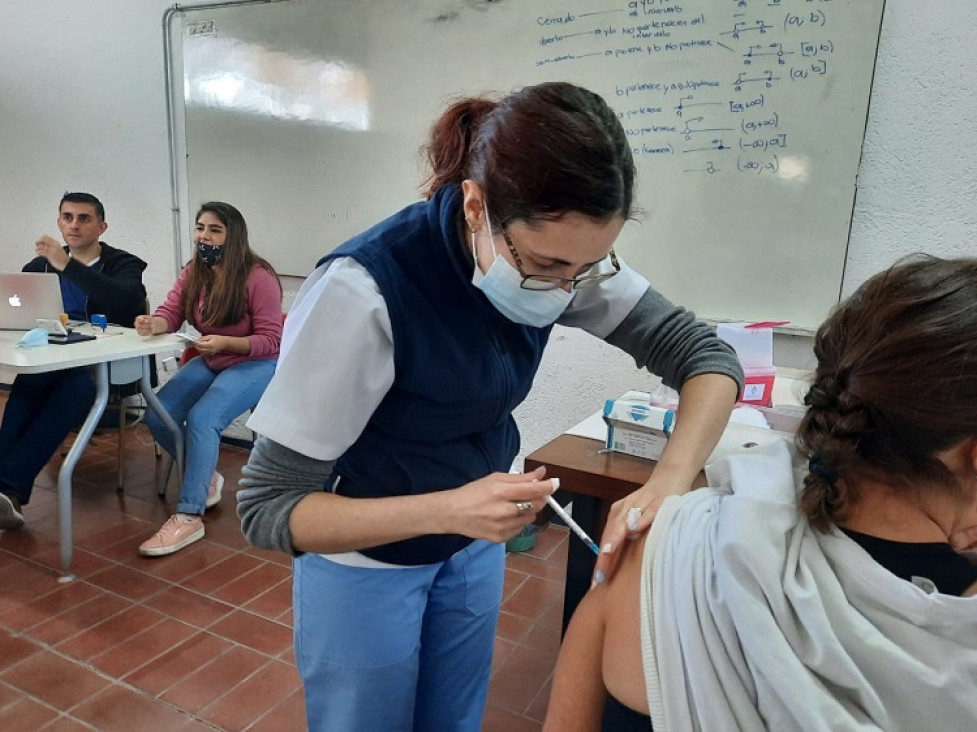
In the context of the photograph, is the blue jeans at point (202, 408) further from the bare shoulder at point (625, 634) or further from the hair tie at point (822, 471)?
the hair tie at point (822, 471)

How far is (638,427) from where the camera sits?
125 cm

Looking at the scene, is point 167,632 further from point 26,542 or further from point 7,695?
point 26,542

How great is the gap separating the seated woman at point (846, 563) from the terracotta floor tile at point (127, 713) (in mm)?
1442

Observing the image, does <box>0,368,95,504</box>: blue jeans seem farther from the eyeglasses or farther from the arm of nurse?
the eyeglasses

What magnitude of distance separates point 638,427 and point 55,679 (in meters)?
1.71

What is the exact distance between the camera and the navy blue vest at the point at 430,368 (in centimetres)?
79

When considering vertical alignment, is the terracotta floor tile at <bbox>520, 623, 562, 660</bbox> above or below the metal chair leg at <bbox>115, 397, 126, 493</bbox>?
below

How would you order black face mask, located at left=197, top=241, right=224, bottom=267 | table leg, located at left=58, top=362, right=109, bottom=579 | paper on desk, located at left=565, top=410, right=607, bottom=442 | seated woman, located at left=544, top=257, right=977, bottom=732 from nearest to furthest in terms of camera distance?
seated woman, located at left=544, top=257, right=977, bottom=732
paper on desk, located at left=565, top=410, right=607, bottom=442
table leg, located at left=58, top=362, right=109, bottom=579
black face mask, located at left=197, top=241, right=224, bottom=267

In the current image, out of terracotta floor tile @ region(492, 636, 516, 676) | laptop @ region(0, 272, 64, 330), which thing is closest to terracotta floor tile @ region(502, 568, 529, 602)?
terracotta floor tile @ region(492, 636, 516, 676)

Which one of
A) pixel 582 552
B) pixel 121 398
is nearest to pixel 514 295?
pixel 582 552

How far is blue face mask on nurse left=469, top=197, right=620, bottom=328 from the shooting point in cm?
76

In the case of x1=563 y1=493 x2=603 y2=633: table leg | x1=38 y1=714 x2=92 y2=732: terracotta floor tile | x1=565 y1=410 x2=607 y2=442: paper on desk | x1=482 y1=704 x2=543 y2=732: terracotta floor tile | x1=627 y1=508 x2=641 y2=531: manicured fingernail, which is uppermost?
x1=627 y1=508 x2=641 y2=531: manicured fingernail

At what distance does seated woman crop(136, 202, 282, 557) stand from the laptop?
33cm

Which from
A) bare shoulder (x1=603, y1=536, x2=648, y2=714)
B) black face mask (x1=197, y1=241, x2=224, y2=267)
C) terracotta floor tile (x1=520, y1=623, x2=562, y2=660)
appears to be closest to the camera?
bare shoulder (x1=603, y1=536, x2=648, y2=714)
